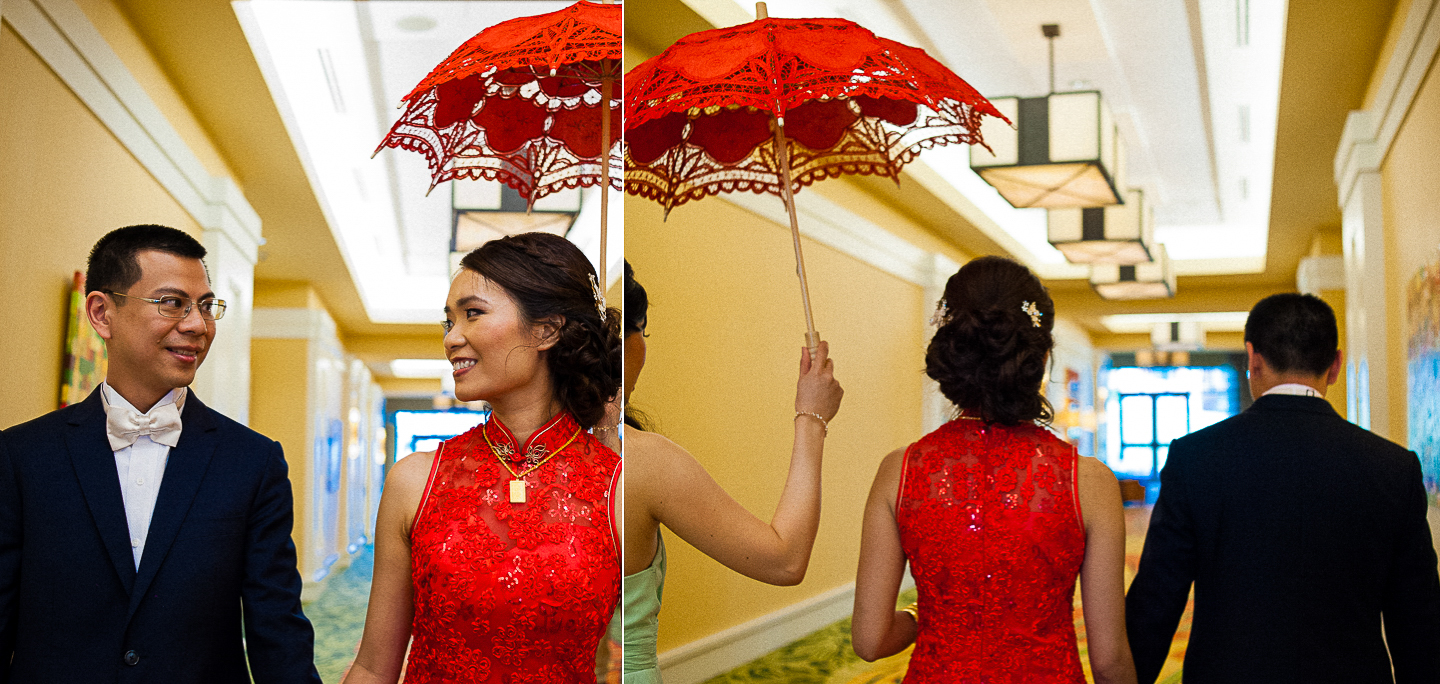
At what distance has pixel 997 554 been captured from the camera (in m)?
1.53

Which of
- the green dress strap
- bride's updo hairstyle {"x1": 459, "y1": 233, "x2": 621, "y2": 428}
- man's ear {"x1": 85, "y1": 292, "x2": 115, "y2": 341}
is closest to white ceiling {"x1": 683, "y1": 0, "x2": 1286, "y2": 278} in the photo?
bride's updo hairstyle {"x1": 459, "y1": 233, "x2": 621, "y2": 428}

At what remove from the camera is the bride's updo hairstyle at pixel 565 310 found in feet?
4.23

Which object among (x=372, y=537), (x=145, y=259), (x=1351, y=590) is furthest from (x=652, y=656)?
(x=1351, y=590)

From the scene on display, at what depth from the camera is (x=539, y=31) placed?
1.46 meters

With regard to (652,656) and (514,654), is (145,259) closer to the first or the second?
(514,654)

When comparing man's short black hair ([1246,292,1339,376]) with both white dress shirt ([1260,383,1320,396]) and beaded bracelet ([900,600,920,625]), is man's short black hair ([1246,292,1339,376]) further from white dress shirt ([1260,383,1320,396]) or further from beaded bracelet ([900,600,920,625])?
beaded bracelet ([900,600,920,625])

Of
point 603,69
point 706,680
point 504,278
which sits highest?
point 603,69

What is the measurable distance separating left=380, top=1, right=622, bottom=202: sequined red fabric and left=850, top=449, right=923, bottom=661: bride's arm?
0.68m

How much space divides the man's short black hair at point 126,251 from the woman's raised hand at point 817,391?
963mm

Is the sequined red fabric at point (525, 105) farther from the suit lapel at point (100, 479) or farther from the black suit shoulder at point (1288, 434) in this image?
the black suit shoulder at point (1288, 434)

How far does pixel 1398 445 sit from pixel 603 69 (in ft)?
4.88

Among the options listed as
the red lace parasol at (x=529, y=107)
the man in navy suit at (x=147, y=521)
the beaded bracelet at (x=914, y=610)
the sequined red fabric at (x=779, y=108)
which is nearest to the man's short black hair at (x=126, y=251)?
the man in navy suit at (x=147, y=521)

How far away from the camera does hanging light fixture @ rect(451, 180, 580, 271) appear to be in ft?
4.67

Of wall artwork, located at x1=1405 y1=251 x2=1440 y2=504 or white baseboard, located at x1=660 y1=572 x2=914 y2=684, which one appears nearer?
wall artwork, located at x1=1405 y1=251 x2=1440 y2=504
